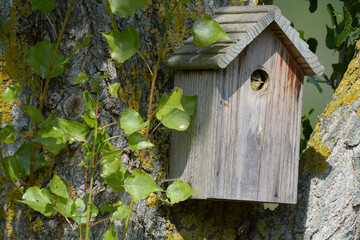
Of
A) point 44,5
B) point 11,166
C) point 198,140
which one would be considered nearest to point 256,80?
point 198,140

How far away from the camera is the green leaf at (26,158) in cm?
206

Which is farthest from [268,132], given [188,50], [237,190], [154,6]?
[154,6]

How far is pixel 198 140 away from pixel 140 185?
0.33 metres

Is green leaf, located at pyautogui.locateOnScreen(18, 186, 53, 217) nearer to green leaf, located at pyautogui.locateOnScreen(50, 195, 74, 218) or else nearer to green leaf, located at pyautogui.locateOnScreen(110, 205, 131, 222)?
green leaf, located at pyautogui.locateOnScreen(50, 195, 74, 218)

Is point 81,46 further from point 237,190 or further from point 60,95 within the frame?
point 237,190

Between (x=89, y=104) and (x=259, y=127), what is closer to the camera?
(x=89, y=104)

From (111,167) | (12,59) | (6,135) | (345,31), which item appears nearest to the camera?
(111,167)

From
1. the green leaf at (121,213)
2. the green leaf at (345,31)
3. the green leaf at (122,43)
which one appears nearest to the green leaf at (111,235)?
the green leaf at (121,213)

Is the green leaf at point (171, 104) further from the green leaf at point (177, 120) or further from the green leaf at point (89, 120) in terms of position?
the green leaf at point (89, 120)

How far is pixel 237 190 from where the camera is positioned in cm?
217

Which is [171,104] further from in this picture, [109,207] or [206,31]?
[109,207]

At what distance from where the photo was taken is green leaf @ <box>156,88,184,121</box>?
2021 mm

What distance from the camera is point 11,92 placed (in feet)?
6.53

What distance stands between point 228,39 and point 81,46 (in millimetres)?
439
